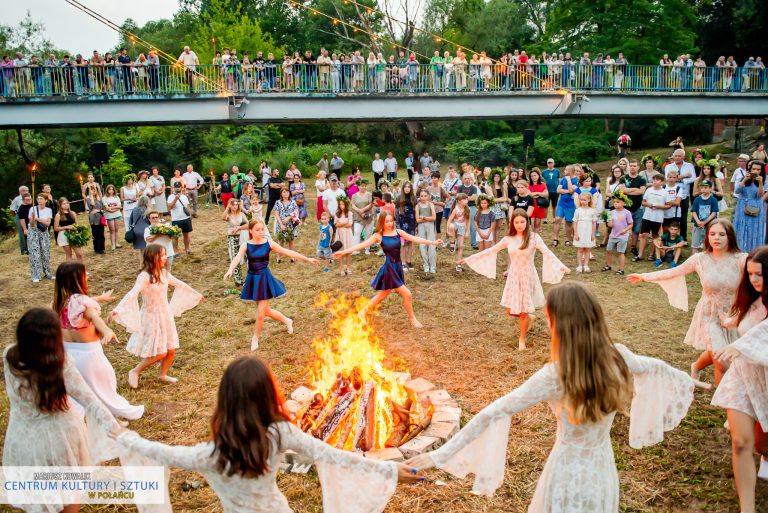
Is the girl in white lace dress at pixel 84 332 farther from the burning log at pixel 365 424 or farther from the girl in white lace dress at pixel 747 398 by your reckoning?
the girl in white lace dress at pixel 747 398

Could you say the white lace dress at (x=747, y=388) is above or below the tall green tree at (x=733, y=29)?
below

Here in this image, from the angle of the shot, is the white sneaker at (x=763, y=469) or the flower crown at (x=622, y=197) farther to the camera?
the flower crown at (x=622, y=197)

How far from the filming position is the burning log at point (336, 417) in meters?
5.69

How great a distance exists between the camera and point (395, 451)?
18.2 ft

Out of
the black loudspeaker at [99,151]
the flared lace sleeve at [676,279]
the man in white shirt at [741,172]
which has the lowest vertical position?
the flared lace sleeve at [676,279]

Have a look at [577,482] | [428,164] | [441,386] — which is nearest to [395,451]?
[441,386]

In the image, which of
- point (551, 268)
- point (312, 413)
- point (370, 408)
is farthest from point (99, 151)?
point (370, 408)

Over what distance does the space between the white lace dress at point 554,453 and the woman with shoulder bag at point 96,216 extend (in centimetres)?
Answer: 1389

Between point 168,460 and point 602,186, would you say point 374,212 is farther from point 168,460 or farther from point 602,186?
point 602,186

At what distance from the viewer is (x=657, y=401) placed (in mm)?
4008

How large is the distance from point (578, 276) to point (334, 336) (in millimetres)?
5447

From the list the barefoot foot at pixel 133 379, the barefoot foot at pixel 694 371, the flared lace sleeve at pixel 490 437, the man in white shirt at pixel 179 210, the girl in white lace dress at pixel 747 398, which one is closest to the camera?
the flared lace sleeve at pixel 490 437

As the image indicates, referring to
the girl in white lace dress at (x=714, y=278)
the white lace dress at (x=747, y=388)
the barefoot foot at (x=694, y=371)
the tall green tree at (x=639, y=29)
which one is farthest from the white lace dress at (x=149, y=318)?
the tall green tree at (x=639, y=29)

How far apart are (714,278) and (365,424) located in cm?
371
